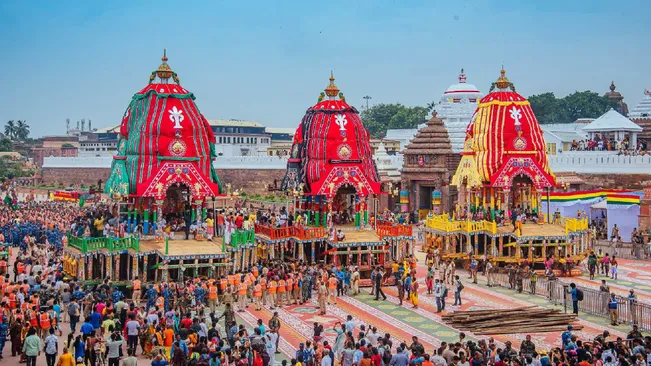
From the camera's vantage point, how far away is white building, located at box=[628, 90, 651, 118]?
6278cm

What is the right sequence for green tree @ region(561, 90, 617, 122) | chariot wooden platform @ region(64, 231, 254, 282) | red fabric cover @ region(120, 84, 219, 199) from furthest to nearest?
1. green tree @ region(561, 90, 617, 122)
2. red fabric cover @ region(120, 84, 219, 199)
3. chariot wooden platform @ region(64, 231, 254, 282)

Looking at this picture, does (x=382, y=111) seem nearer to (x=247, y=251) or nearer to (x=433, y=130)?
(x=433, y=130)

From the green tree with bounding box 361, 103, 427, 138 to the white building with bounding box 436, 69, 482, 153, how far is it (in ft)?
112

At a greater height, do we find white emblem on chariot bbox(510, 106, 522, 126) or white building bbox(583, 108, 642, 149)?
white building bbox(583, 108, 642, 149)

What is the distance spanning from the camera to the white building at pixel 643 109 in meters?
62.8

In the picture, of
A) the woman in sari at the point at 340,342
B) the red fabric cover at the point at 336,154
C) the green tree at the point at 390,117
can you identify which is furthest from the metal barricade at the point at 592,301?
the green tree at the point at 390,117

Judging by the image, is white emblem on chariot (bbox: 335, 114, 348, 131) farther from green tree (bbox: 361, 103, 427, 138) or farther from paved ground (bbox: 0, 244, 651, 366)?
green tree (bbox: 361, 103, 427, 138)

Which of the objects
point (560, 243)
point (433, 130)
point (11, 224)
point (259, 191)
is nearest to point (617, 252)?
point (560, 243)

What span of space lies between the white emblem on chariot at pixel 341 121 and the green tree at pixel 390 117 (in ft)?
216

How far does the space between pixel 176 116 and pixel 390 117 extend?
77.2 m

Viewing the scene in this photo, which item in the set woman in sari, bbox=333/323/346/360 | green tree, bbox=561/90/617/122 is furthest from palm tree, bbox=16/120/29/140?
woman in sari, bbox=333/323/346/360

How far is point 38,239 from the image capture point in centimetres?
4084

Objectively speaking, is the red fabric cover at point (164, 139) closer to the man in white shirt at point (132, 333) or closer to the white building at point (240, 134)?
the man in white shirt at point (132, 333)

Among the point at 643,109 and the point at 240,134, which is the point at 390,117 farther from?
the point at 643,109
